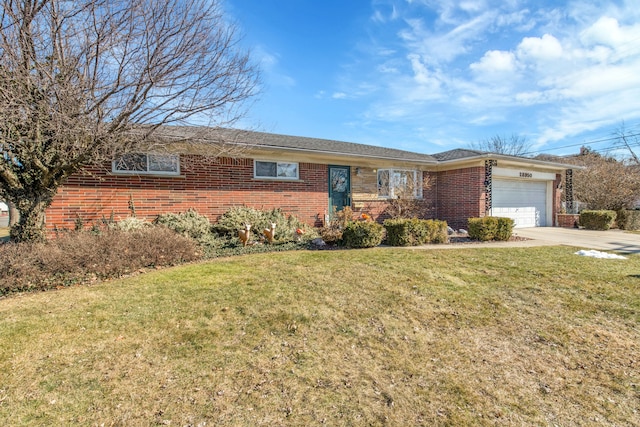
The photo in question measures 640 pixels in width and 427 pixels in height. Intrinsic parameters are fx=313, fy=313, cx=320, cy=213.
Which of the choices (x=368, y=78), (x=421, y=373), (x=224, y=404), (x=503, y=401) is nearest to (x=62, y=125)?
(x=224, y=404)

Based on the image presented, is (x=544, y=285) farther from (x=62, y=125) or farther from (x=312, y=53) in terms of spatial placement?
(x=312, y=53)

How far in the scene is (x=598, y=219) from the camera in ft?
42.8

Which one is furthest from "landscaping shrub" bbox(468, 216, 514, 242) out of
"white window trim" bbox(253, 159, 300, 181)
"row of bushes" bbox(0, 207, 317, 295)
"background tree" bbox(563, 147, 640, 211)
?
"background tree" bbox(563, 147, 640, 211)

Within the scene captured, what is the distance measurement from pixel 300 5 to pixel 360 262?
23.9 ft

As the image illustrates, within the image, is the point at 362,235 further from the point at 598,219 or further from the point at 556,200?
the point at 556,200

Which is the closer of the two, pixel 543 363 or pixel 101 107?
pixel 543 363

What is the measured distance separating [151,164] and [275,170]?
12.1ft

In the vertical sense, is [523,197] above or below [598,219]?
above

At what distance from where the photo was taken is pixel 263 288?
486cm

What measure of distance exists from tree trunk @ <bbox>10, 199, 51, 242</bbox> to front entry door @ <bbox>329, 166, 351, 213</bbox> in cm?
809

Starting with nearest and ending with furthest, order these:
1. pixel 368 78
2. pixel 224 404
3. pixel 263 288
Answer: pixel 224 404, pixel 263 288, pixel 368 78

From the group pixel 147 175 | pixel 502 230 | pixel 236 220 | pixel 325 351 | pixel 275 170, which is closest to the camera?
pixel 325 351

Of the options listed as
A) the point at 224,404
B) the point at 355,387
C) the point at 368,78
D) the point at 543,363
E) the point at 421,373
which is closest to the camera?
the point at 224,404

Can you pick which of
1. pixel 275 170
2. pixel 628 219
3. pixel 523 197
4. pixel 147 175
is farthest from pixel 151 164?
pixel 628 219
